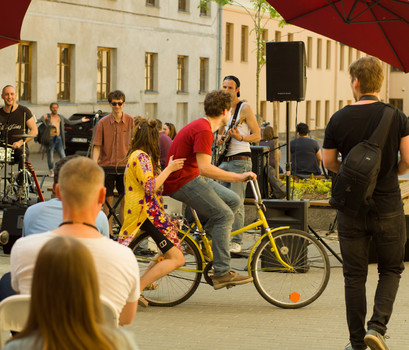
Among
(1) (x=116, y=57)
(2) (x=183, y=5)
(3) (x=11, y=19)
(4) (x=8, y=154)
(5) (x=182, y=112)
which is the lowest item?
(4) (x=8, y=154)

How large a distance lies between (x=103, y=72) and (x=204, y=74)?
920cm

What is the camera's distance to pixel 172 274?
27.3 ft

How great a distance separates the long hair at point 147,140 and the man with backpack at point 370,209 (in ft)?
6.59

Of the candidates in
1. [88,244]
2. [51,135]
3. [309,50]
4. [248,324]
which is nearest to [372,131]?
[248,324]

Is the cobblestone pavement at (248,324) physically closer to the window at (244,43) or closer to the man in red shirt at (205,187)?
the man in red shirt at (205,187)

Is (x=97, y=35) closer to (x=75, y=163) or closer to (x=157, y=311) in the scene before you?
(x=157, y=311)

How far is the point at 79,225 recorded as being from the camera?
3959 mm

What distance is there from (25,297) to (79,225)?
1.40 ft

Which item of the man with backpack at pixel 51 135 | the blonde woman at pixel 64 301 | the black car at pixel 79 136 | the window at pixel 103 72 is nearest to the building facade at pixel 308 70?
the window at pixel 103 72

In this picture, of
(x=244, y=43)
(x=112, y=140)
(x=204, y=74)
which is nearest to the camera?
(x=112, y=140)

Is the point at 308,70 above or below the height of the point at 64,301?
above

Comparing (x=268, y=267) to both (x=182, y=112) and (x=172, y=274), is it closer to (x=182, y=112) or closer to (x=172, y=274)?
(x=172, y=274)

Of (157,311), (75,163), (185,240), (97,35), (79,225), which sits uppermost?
(97,35)

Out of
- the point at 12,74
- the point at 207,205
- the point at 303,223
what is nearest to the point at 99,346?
the point at 207,205
